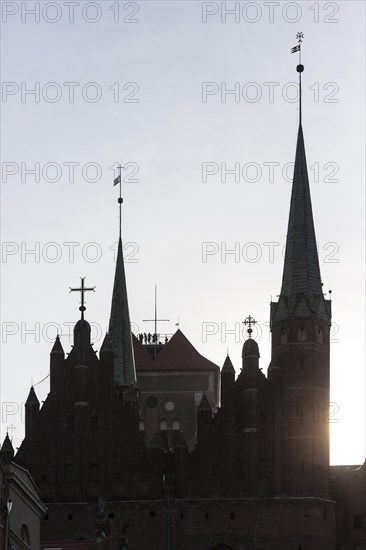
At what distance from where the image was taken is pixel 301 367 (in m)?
85.8

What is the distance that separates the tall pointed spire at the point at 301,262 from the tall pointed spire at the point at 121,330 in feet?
30.4

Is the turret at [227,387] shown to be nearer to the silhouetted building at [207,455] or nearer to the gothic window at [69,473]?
the silhouetted building at [207,455]

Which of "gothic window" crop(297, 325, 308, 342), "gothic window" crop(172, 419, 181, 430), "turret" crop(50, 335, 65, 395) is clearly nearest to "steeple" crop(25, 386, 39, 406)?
"turret" crop(50, 335, 65, 395)

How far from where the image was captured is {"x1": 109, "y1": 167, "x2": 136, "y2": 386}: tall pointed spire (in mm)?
94312

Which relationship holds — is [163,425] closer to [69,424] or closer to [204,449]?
[69,424]

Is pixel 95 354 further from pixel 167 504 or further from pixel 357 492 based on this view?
pixel 357 492

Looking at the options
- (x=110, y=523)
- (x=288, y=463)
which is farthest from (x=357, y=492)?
(x=110, y=523)

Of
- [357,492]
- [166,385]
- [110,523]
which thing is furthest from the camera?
[166,385]

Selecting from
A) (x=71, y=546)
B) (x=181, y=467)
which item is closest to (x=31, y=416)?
(x=181, y=467)

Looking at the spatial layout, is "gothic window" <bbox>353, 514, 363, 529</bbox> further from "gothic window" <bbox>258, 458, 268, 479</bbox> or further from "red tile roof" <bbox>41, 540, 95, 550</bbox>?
"red tile roof" <bbox>41, 540, 95, 550</bbox>

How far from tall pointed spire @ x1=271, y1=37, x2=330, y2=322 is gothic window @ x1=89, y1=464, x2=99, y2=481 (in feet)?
36.6

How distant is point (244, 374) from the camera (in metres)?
85.1

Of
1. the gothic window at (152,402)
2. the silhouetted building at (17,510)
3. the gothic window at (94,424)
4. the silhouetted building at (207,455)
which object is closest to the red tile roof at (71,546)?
the silhouetted building at (17,510)

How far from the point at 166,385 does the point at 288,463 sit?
74.7ft
